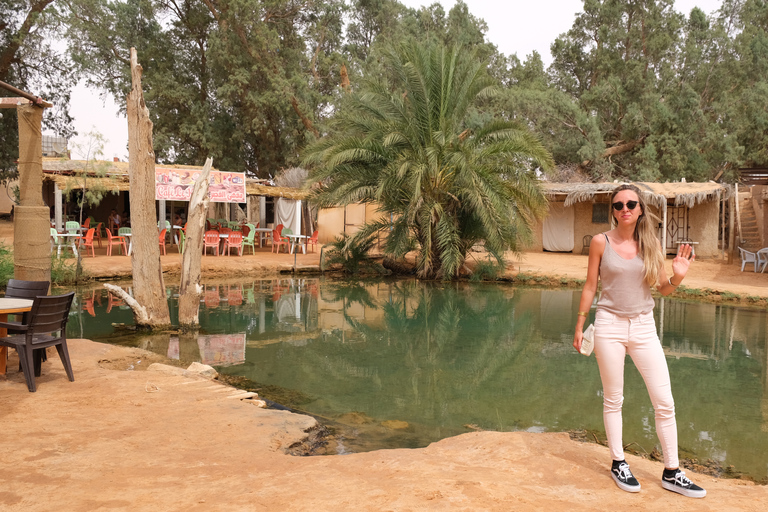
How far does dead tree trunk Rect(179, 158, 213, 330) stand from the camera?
870 centimetres

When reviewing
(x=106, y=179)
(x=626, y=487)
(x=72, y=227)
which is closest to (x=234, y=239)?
(x=106, y=179)

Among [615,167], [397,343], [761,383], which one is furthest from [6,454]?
[615,167]

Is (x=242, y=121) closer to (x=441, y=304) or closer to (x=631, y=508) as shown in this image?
(x=441, y=304)

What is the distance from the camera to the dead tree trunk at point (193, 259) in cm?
870

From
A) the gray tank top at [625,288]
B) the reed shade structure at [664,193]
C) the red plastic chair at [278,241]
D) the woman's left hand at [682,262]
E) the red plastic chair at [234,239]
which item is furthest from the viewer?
the red plastic chair at [278,241]

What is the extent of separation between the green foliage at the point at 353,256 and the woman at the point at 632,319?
1252 centimetres

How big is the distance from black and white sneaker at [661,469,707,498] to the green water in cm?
164

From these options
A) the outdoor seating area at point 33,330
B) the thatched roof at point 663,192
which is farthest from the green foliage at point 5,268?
the thatched roof at point 663,192

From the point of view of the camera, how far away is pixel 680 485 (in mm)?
3039

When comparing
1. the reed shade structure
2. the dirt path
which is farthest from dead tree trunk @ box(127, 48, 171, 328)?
the reed shade structure

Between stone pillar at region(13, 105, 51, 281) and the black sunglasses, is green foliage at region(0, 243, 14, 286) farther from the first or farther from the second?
the black sunglasses

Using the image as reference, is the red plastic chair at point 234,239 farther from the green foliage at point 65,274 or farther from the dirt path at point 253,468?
the dirt path at point 253,468

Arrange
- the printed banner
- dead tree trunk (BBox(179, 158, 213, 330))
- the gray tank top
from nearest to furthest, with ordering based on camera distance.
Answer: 1. the gray tank top
2. dead tree trunk (BBox(179, 158, 213, 330))
3. the printed banner

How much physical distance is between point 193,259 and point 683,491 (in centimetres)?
721
